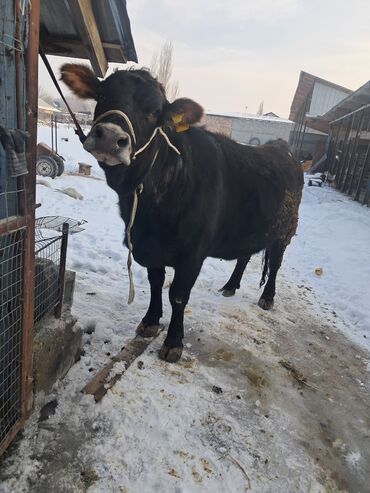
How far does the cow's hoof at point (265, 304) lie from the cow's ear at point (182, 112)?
2.63m

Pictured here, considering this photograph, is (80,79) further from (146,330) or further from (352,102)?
(352,102)

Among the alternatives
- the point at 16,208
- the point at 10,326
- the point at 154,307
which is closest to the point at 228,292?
the point at 154,307

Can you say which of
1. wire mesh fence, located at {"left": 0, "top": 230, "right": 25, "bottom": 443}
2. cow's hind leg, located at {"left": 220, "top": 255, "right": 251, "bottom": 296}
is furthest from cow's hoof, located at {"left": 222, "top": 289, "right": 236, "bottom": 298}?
wire mesh fence, located at {"left": 0, "top": 230, "right": 25, "bottom": 443}

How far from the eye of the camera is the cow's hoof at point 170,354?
10.5 feet

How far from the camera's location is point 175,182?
3.05m

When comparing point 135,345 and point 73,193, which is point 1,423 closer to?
point 135,345

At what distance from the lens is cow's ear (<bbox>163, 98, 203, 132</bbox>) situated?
8.94ft

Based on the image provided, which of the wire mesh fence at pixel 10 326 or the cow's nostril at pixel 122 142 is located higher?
the cow's nostril at pixel 122 142

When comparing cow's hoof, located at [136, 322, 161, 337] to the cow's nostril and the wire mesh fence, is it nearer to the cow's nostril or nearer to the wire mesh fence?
the wire mesh fence

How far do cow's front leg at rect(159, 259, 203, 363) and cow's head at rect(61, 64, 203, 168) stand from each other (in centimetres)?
115

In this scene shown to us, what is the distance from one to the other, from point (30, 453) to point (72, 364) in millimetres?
793

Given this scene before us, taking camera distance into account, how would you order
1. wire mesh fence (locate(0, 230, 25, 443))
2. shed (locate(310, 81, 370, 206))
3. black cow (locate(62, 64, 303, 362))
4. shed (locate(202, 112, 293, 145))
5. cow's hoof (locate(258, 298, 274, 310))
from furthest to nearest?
shed (locate(202, 112, 293, 145))
shed (locate(310, 81, 370, 206))
cow's hoof (locate(258, 298, 274, 310))
black cow (locate(62, 64, 303, 362))
wire mesh fence (locate(0, 230, 25, 443))

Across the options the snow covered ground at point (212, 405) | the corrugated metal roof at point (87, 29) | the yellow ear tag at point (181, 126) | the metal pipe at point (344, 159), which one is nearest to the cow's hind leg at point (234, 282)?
the snow covered ground at point (212, 405)

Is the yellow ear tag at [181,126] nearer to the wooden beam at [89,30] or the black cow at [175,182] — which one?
the black cow at [175,182]
